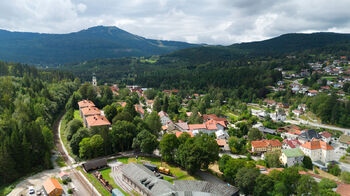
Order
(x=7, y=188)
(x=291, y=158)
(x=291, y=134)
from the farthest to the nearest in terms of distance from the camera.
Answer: (x=291, y=134)
(x=291, y=158)
(x=7, y=188)

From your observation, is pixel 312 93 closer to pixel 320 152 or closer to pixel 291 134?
pixel 291 134

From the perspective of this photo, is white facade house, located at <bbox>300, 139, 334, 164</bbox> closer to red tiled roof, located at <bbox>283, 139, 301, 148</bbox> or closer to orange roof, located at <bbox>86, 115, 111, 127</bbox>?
red tiled roof, located at <bbox>283, 139, 301, 148</bbox>

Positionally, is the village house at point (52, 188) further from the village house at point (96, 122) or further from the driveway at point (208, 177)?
the driveway at point (208, 177)

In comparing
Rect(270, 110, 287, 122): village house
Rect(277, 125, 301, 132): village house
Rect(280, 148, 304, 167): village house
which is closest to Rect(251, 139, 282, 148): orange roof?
Rect(280, 148, 304, 167): village house

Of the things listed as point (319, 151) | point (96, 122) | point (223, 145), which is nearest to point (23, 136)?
point (96, 122)

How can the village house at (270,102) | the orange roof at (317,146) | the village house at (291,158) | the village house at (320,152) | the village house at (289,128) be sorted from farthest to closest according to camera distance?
1. the village house at (270,102)
2. the village house at (289,128)
3. the orange roof at (317,146)
4. the village house at (320,152)
5. the village house at (291,158)

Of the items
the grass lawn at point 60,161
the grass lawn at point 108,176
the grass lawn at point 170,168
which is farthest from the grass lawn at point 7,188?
the grass lawn at point 170,168

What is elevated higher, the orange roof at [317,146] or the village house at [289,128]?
the orange roof at [317,146]

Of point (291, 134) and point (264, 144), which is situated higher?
point (264, 144)

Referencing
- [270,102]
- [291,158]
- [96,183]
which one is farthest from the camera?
[270,102]
